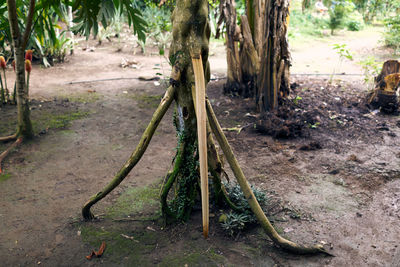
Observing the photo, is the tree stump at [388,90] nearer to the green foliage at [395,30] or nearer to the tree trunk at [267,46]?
Answer: the tree trunk at [267,46]

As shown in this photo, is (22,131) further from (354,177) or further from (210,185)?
(354,177)

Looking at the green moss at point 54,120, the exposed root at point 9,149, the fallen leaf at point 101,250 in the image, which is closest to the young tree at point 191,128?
the fallen leaf at point 101,250

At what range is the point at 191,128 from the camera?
2514mm

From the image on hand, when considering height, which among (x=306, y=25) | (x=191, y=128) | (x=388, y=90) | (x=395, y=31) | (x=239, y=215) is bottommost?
(x=239, y=215)

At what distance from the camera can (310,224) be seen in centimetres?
261

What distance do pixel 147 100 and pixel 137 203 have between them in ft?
9.96

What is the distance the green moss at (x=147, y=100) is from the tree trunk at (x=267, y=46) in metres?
1.59

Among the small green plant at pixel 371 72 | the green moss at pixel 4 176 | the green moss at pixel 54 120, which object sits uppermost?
the small green plant at pixel 371 72

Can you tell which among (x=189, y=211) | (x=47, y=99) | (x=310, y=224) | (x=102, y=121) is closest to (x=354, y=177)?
(x=310, y=224)

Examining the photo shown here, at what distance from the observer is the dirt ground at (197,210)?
91.9 inches

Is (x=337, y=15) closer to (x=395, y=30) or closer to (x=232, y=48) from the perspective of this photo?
(x=395, y=30)

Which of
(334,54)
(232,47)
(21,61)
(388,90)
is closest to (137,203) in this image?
(21,61)

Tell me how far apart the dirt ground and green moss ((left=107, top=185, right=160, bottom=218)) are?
0.05ft

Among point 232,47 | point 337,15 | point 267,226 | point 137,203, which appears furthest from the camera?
point 337,15
